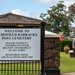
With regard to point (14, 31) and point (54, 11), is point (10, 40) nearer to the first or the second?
point (14, 31)

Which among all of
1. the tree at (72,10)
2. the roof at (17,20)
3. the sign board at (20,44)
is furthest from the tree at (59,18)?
the sign board at (20,44)

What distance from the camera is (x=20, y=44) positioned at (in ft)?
29.4

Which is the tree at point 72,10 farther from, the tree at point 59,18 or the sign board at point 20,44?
the sign board at point 20,44

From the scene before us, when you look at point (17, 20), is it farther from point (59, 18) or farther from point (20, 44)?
point (59, 18)

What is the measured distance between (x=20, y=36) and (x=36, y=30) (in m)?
0.44

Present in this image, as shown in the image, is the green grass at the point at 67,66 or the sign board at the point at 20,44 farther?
the green grass at the point at 67,66

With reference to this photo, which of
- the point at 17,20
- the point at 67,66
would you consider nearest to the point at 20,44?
the point at 67,66

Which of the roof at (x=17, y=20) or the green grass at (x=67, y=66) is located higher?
the roof at (x=17, y=20)

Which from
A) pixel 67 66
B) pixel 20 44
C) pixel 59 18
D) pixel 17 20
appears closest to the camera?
pixel 20 44

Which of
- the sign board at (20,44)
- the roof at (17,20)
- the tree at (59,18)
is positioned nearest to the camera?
the sign board at (20,44)

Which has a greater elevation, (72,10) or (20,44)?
(20,44)

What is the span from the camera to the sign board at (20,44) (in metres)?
8.91

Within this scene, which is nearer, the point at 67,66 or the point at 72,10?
the point at 67,66

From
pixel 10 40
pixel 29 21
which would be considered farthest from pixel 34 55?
pixel 29 21
